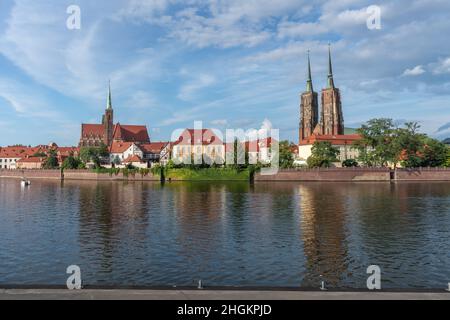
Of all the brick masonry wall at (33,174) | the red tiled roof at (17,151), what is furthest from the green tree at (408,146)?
the red tiled roof at (17,151)

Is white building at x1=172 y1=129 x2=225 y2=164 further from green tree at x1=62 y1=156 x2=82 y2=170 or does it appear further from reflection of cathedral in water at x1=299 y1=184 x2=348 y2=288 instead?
reflection of cathedral in water at x1=299 y1=184 x2=348 y2=288

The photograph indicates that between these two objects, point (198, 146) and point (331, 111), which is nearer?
point (198, 146)

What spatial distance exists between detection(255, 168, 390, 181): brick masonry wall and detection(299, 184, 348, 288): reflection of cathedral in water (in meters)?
53.7

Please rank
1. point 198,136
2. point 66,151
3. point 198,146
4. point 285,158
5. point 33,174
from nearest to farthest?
point 285,158 < point 198,146 < point 33,174 < point 198,136 < point 66,151

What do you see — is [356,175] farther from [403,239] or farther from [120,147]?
[120,147]

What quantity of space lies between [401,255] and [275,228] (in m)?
10.6

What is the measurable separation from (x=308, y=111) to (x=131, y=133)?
72063 millimetres

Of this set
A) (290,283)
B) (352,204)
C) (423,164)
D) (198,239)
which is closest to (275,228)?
(198,239)

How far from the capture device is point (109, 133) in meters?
171

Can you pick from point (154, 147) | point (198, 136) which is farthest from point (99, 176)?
point (154, 147)

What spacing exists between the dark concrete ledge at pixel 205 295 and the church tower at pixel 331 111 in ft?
531

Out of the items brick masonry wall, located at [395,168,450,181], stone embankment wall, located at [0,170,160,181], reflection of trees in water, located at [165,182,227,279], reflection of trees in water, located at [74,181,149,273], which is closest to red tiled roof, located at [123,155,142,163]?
stone embankment wall, located at [0,170,160,181]

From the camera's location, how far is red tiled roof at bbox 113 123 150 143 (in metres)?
A: 170

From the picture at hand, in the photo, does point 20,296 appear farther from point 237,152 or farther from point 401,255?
point 237,152
